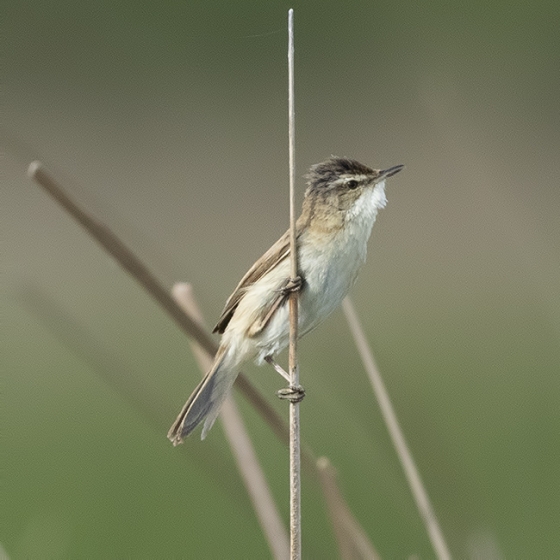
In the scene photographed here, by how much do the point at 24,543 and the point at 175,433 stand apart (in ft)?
1.51

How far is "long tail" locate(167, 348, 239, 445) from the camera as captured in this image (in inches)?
98.3

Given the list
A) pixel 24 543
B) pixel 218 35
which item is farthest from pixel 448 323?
pixel 24 543

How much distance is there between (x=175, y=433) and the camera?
2447 mm

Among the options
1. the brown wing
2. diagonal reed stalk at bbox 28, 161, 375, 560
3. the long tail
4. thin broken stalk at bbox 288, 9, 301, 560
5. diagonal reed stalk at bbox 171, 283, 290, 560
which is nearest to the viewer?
thin broken stalk at bbox 288, 9, 301, 560

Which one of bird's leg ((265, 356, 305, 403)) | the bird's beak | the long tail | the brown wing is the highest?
the bird's beak

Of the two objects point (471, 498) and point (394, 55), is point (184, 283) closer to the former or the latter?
point (471, 498)

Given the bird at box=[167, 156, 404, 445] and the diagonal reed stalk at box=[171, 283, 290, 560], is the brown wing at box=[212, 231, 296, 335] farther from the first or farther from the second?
the diagonal reed stalk at box=[171, 283, 290, 560]

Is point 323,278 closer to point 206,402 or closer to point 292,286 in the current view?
point 292,286

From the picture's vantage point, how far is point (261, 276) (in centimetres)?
270

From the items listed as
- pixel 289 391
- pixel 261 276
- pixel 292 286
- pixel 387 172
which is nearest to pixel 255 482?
pixel 289 391

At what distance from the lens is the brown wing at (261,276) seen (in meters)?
2.61

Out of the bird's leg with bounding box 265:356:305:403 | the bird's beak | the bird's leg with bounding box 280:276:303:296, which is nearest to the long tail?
the bird's leg with bounding box 265:356:305:403

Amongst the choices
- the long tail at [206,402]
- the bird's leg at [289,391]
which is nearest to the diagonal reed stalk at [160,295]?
the bird's leg at [289,391]

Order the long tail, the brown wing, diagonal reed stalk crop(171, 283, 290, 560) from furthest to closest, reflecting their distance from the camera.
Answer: the brown wing → the long tail → diagonal reed stalk crop(171, 283, 290, 560)
